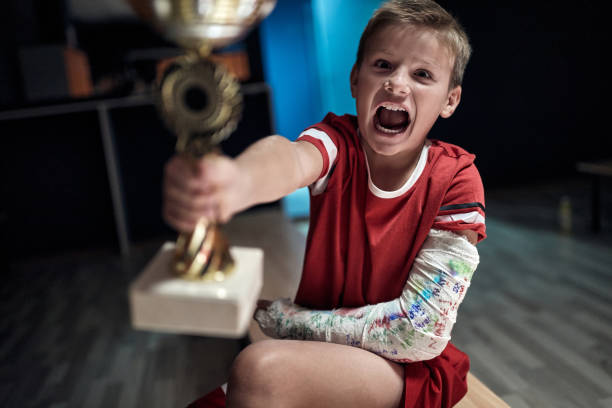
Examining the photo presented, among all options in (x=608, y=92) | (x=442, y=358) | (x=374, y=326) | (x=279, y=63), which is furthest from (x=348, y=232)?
(x=608, y=92)

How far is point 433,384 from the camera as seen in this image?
2.75ft

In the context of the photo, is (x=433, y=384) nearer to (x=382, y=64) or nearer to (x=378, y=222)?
(x=378, y=222)

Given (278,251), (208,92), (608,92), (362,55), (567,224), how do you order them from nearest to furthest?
(208,92) < (362,55) < (278,251) < (567,224) < (608,92)

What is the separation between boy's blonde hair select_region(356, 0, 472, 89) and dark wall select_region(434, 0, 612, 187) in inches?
146

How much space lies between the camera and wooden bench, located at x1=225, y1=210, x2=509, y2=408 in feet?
3.17

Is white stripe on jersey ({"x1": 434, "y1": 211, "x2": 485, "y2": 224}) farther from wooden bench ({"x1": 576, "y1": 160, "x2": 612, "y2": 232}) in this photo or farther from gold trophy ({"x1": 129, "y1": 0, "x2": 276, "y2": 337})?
wooden bench ({"x1": 576, "y1": 160, "x2": 612, "y2": 232})

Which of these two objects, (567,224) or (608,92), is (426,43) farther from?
(608,92)

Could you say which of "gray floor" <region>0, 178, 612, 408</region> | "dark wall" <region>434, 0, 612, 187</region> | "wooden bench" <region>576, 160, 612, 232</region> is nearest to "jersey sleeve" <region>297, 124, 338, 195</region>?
"gray floor" <region>0, 178, 612, 408</region>

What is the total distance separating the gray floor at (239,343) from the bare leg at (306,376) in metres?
1.03

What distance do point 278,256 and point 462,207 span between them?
1.11m

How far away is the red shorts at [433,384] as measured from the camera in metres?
0.80

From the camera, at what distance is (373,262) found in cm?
84

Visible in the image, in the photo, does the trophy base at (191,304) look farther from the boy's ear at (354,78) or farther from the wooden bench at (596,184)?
the wooden bench at (596,184)

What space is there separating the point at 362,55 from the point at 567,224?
2.87 meters
